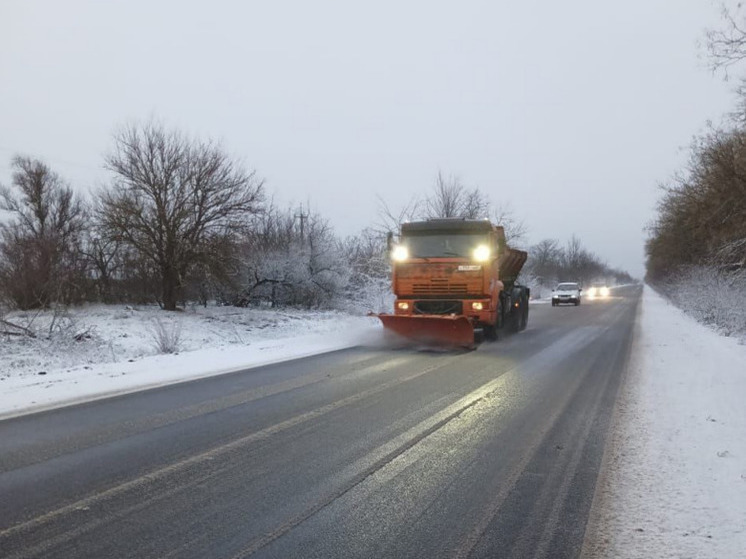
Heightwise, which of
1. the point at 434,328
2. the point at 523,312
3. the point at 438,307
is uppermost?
the point at 438,307

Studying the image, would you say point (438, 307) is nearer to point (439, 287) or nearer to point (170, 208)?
point (439, 287)

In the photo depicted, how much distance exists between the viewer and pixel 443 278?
46.8 feet

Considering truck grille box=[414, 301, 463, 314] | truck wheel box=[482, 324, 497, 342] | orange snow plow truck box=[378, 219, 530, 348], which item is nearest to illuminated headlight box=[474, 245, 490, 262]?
orange snow plow truck box=[378, 219, 530, 348]

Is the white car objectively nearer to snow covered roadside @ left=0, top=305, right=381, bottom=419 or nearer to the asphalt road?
snow covered roadside @ left=0, top=305, right=381, bottom=419

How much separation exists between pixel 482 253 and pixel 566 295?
28.5m

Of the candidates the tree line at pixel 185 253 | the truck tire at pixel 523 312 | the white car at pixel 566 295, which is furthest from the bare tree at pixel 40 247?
the white car at pixel 566 295

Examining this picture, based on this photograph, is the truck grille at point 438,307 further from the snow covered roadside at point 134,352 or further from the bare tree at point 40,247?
the bare tree at point 40,247

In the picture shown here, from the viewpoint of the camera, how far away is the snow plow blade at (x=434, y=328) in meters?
13.3

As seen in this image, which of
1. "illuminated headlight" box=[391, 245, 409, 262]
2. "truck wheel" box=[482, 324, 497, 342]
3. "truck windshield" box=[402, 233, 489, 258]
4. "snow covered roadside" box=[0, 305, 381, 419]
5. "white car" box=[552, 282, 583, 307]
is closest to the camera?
"snow covered roadside" box=[0, 305, 381, 419]

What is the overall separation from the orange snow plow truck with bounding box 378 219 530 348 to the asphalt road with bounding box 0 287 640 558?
5138mm

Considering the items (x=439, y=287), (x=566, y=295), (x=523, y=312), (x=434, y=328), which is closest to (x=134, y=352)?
(x=434, y=328)

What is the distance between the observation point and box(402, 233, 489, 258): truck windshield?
1443 cm

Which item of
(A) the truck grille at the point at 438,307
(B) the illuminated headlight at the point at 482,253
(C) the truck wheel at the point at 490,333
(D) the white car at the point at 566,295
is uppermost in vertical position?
(B) the illuminated headlight at the point at 482,253

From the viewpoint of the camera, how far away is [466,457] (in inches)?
204
